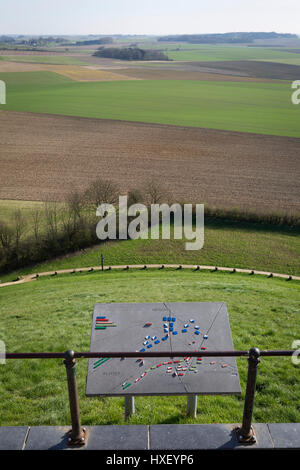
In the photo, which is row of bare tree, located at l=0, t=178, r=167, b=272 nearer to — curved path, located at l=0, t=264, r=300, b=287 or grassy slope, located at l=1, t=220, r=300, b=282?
grassy slope, located at l=1, t=220, r=300, b=282

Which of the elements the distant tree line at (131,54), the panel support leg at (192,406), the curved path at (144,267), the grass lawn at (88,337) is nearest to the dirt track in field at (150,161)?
the curved path at (144,267)

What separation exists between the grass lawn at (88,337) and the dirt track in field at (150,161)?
1987 cm

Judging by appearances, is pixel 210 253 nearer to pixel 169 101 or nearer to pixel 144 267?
pixel 144 267

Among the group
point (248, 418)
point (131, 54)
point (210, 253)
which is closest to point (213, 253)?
point (210, 253)

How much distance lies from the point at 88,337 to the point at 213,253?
18.2 metres

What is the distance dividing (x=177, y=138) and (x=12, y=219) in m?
35.0

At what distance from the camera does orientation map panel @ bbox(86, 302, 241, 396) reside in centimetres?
673

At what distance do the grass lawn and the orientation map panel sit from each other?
2.66ft

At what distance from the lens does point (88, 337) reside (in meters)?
11.5

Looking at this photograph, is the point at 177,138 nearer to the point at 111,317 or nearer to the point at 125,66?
the point at 111,317

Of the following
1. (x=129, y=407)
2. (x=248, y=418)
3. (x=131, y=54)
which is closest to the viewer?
(x=248, y=418)

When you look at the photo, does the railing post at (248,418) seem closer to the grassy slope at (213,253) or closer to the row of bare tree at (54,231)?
the grassy slope at (213,253)
